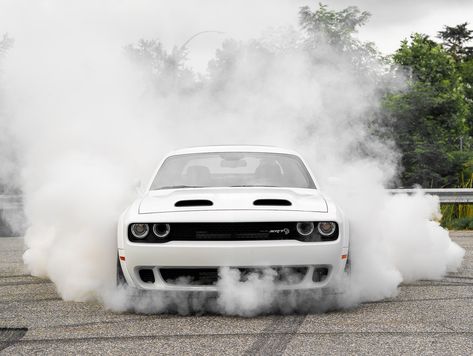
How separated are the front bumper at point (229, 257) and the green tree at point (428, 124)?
23.6 metres

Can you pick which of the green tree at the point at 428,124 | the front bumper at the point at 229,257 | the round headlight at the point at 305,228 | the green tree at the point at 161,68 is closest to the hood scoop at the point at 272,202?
the round headlight at the point at 305,228

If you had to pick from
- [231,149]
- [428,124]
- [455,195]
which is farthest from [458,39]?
[231,149]

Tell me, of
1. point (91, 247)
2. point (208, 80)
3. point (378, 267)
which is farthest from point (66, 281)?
point (208, 80)

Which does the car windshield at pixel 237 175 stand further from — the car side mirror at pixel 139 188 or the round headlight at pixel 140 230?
the round headlight at pixel 140 230

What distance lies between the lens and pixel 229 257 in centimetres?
553

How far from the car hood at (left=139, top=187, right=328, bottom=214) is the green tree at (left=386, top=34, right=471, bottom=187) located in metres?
23.1

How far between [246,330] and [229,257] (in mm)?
541

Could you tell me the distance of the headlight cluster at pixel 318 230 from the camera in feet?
18.6

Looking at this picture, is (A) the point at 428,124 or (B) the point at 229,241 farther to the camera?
(A) the point at 428,124

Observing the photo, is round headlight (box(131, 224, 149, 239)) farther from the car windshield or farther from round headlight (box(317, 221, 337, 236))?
round headlight (box(317, 221, 337, 236))

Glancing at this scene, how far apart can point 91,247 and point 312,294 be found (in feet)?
6.65

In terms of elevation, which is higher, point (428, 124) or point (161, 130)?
point (161, 130)

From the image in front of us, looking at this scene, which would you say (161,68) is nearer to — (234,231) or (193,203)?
(193,203)

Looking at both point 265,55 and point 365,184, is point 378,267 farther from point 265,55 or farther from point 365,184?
point 265,55
